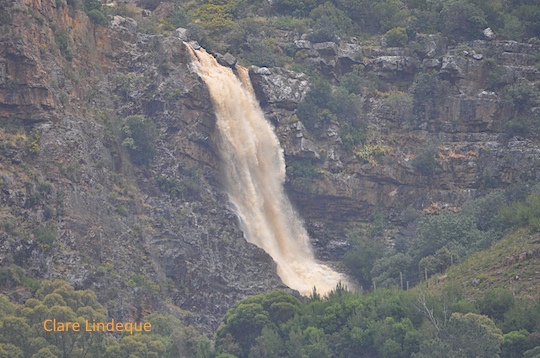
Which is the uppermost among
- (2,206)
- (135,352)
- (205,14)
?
(205,14)

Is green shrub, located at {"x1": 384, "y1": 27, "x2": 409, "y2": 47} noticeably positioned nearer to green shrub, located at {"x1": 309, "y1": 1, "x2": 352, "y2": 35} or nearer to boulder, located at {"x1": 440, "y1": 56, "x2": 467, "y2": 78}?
green shrub, located at {"x1": 309, "y1": 1, "x2": 352, "y2": 35}

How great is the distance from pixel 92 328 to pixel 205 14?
49.9m

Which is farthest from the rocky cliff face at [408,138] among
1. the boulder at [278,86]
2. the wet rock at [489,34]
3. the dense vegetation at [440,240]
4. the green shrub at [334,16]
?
the green shrub at [334,16]

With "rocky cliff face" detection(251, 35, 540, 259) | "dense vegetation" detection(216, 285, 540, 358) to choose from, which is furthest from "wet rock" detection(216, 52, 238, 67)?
"dense vegetation" detection(216, 285, 540, 358)

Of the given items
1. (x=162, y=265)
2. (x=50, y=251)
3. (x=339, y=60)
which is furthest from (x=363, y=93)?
(x=50, y=251)

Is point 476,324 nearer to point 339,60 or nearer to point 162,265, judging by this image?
point 162,265

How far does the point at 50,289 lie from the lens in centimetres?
11375

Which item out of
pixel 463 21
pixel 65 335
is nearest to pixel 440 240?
pixel 463 21

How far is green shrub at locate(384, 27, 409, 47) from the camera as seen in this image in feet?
502

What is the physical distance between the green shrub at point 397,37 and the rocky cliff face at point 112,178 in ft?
79.4

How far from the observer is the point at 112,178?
420 feet

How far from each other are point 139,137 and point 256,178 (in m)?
12.4

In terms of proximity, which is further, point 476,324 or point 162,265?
point 162,265

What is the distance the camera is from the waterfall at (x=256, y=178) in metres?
137
